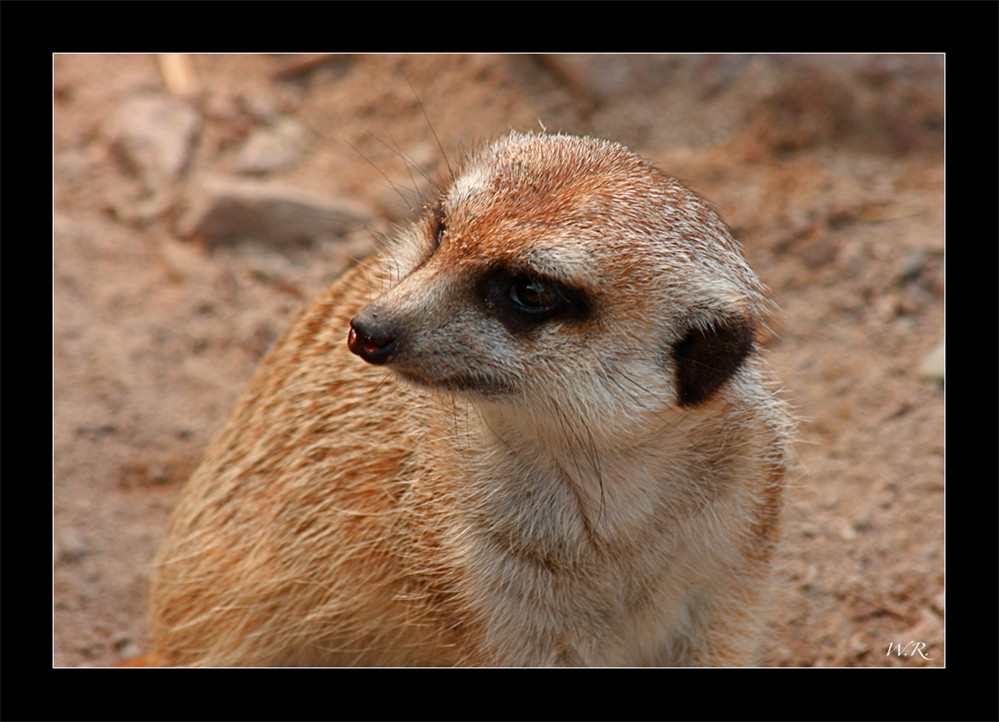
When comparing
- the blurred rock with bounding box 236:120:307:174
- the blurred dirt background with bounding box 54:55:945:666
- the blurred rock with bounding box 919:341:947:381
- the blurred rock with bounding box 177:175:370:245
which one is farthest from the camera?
the blurred rock with bounding box 236:120:307:174

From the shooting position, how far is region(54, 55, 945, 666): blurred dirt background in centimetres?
388

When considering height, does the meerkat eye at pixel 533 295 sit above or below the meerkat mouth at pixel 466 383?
above

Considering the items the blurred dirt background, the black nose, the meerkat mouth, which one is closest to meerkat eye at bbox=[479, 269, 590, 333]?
the meerkat mouth

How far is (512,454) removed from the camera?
8.46 ft

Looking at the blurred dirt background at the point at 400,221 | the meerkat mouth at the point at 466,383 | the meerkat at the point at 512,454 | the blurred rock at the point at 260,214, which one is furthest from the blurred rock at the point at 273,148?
the meerkat mouth at the point at 466,383

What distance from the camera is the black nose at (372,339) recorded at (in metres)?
2.14

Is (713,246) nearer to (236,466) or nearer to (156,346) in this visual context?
(236,466)

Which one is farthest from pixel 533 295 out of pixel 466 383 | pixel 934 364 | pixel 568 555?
pixel 934 364

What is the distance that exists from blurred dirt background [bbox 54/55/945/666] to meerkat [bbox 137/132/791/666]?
2.60 feet

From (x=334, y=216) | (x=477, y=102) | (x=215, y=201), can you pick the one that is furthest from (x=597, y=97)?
(x=215, y=201)

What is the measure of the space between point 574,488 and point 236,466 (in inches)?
56.4

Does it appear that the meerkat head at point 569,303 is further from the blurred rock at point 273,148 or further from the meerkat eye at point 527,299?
the blurred rock at point 273,148

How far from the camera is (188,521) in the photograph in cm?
354

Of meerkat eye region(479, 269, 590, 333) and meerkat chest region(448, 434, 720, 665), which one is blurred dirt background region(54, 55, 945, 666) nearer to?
meerkat chest region(448, 434, 720, 665)
